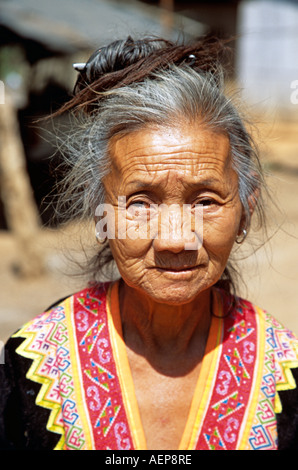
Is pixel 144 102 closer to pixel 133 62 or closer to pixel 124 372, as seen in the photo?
pixel 133 62

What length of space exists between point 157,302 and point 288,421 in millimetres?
581

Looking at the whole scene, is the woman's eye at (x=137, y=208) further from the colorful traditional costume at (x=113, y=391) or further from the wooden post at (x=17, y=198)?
the wooden post at (x=17, y=198)

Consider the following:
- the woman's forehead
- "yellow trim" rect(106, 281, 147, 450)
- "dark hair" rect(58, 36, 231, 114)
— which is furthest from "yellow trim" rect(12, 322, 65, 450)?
"dark hair" rect(58, 36, 231, 114)

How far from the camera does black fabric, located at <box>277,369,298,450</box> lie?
5.51ft

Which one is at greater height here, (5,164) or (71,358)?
(5,164)

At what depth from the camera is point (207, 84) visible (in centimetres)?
160

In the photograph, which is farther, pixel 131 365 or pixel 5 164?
pixel 5 164

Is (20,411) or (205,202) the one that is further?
(20,411)

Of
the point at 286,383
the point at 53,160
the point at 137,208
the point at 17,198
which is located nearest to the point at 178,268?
the point at 137,208

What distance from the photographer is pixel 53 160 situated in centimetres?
315

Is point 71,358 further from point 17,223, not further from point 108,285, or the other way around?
point 17,223
